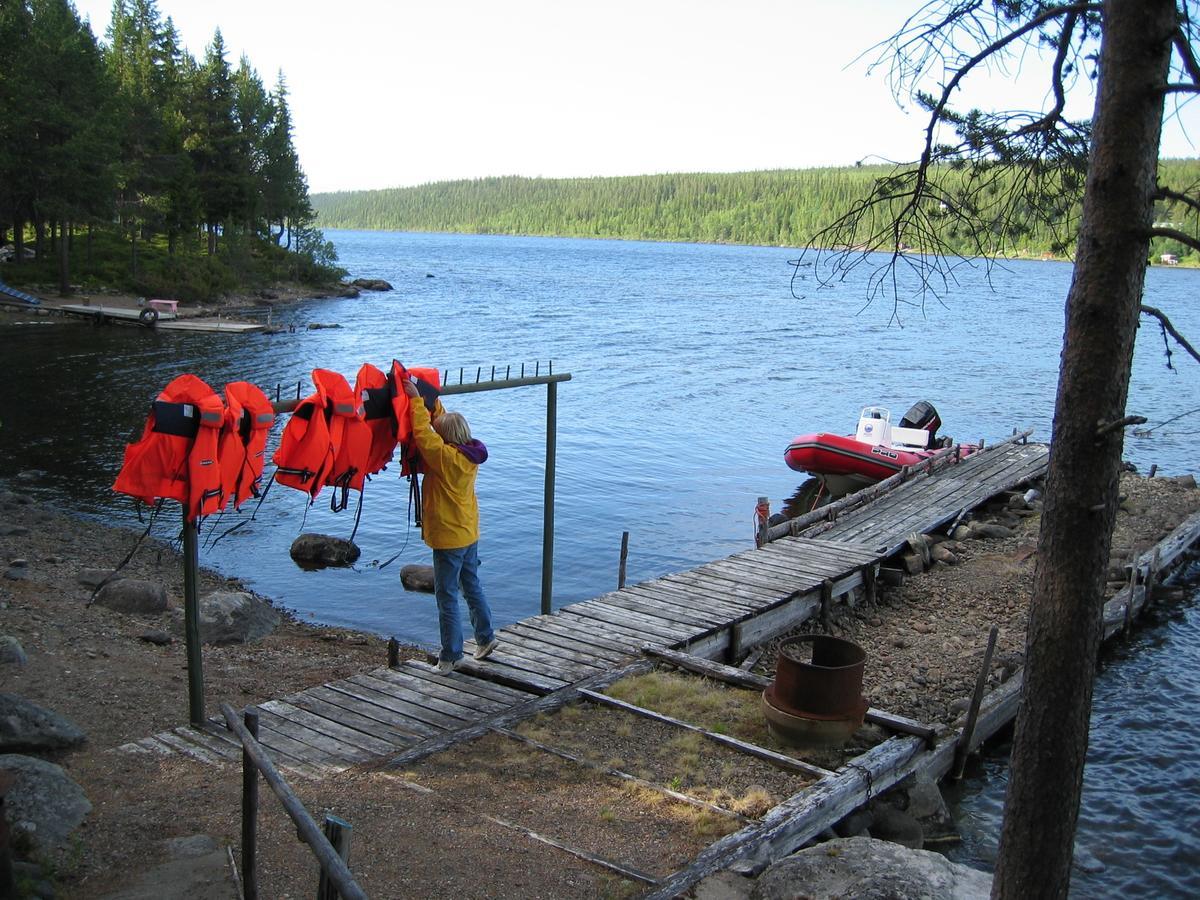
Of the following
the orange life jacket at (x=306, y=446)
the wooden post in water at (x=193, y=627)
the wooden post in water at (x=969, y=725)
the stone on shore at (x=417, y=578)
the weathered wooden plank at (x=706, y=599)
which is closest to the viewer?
the wooden post in water at (x=193, y=627)

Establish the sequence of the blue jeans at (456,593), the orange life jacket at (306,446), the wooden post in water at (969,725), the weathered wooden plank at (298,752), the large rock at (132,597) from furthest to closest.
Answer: the large rock at (132,597) < the wooden post in water at (969,725) < the blue jeans at (456,593) < the orange life jacket at (306,446) < the weathered wooden plank at (298,752)

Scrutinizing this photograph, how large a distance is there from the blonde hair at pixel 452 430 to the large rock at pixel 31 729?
3064 mm

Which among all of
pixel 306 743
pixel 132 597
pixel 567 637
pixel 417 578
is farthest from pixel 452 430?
pixel 417 578

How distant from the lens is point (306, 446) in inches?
274

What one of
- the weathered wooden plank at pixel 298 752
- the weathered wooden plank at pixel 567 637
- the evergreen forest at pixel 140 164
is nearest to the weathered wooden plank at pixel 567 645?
the weathered wooden plank at pixel 567 637

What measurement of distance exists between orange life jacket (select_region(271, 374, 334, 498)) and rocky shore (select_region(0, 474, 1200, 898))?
74.4 inches

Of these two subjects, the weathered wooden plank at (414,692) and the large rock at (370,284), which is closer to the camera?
the weathered wooden plank at (414,692)

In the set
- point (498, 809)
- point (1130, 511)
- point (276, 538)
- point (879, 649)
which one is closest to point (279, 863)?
point (498, 809)

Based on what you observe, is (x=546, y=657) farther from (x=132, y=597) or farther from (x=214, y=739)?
(x=132, y=597)

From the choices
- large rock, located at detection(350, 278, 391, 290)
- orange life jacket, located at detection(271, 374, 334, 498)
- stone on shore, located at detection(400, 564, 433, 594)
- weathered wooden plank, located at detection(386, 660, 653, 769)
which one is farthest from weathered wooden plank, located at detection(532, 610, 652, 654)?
large rock, located at detection(350, 278, 391, 290)

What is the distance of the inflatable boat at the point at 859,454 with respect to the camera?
2047 centimetres

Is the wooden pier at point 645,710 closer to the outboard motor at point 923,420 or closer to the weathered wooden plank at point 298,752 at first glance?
the weathered wooden plank at point 298,752

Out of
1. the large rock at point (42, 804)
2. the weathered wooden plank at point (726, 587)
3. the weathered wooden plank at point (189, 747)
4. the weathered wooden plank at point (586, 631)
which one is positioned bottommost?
the weathered wooden plank at point (726, 587)

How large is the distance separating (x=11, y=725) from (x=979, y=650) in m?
9.68
